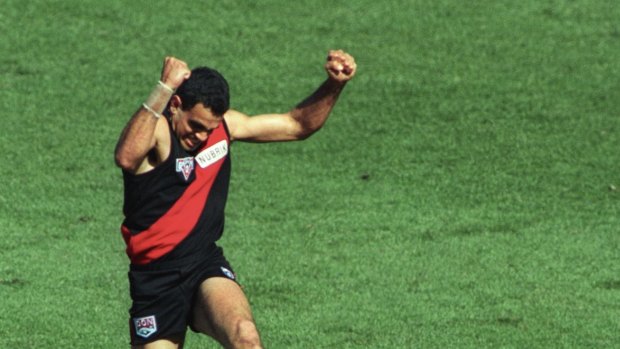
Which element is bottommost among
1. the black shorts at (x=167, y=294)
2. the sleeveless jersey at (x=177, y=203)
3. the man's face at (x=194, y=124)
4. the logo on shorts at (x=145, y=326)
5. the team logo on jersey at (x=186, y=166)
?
the logo on shorts at (x=145, y=326)

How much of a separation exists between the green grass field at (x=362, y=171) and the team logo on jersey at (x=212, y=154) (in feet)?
6.00

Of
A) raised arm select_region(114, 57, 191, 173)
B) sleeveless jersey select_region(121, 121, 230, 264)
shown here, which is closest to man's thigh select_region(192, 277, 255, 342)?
sleeveless jersey select_region(121, 121, 230, 264)

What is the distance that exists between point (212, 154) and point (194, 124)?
1.03 ft

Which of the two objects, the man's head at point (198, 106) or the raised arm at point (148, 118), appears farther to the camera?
the man's head at point (198, 106)

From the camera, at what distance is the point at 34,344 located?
9.18 metres

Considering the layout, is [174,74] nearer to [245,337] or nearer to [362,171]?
[245,337]

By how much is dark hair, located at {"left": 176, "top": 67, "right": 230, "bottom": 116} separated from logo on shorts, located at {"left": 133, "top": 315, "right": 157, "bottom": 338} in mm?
1127

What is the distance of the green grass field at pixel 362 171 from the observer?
9812 mm

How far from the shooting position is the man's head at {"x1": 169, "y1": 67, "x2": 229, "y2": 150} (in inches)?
296

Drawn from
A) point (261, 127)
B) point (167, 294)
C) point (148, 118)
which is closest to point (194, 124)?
point (148, 118)

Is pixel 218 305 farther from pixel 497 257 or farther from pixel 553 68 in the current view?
pixel 553 68

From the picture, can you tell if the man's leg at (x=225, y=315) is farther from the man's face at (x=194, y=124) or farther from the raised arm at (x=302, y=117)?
the raised arm at (x=302, y=117)

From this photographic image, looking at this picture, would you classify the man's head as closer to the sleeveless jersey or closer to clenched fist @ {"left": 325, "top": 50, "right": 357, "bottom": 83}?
the sleeveless jersey

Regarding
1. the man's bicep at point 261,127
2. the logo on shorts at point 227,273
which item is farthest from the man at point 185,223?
the man's bicep at point 261,127
